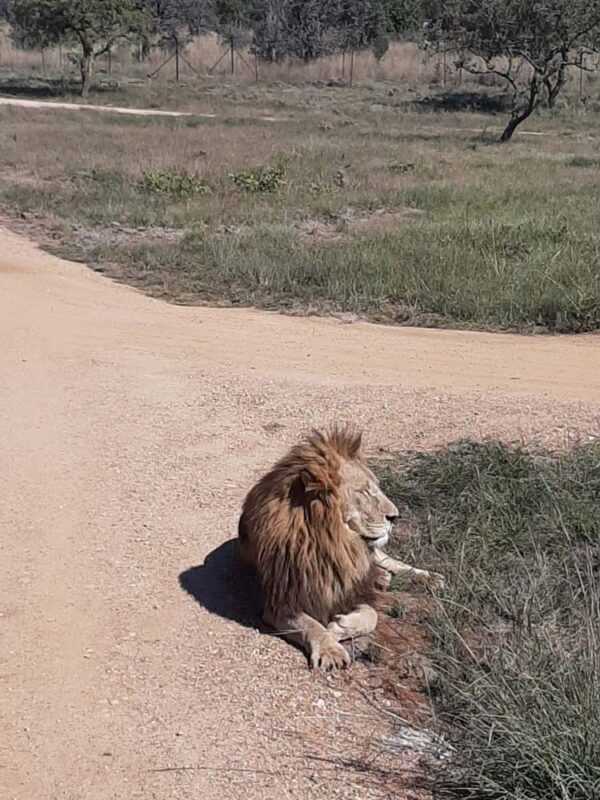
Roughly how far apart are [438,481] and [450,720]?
91.0 inches

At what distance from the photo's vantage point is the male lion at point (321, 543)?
15.4 feet

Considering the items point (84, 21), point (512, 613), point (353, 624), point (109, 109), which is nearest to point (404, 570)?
point (353, 624)

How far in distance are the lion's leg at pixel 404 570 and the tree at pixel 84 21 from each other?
120ft

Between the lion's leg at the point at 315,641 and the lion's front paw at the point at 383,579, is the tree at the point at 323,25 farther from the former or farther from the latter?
the lion's leg at the point at 315,641

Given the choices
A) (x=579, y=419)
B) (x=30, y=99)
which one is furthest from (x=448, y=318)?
(x=30, y=99)

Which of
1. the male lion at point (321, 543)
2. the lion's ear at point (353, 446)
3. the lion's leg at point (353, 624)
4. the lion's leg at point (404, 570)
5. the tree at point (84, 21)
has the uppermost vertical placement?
the tree at point (84, 21)

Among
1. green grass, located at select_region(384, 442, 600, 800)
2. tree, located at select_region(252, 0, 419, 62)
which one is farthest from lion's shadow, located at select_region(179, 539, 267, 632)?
tree, located at select_region(252, 0, 419, 62)

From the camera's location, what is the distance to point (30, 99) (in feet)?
131

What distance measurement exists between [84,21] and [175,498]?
3594 centimetres

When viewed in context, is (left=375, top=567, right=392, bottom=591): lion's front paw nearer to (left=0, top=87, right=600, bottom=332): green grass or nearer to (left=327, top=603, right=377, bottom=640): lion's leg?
(left=327, top=603, right=377, bottom=640): lion's leg

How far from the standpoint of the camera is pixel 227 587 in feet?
17.5

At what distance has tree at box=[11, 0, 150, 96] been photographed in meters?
38.6

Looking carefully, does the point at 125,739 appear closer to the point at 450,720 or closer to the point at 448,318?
the point at 450,720

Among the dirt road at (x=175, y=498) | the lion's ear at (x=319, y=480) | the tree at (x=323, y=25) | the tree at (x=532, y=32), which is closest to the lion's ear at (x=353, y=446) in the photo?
the lion's ear at (x=319, y=480)
